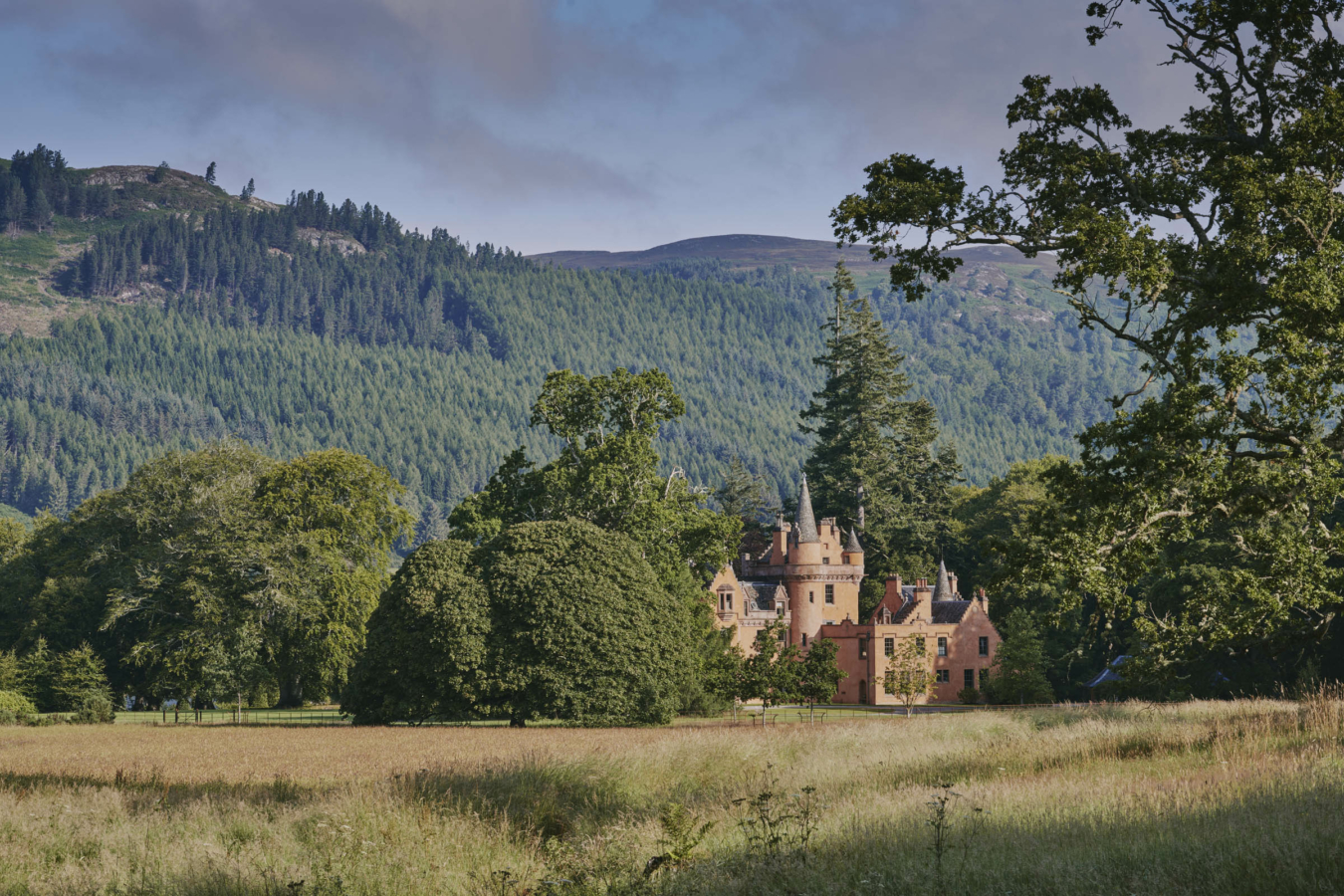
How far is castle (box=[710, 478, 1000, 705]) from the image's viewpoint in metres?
80.4

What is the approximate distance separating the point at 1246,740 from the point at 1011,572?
4885 mm

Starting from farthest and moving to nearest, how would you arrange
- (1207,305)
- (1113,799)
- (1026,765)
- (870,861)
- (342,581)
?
1. (342,581)
2. (1026,765)
3. (1207,305)
4. (1113,799)
5. (870,861)

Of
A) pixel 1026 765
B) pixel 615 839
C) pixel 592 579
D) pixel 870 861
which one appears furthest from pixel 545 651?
pixel 870 861

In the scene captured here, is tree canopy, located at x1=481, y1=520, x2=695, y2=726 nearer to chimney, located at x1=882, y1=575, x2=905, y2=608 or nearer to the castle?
the castle

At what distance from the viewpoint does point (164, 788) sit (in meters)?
21.6

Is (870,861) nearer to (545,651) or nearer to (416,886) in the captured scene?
(416,886)

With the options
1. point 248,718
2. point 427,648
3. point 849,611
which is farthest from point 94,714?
point 849,611

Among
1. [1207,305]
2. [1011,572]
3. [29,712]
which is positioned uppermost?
[1207,305]

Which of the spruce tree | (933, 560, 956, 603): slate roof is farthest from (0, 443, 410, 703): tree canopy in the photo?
(933, 560, 956, 603): slate roof

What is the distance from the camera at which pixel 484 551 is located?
52.2 m

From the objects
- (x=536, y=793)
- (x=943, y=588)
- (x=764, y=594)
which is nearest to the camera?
(x=536, y=793)

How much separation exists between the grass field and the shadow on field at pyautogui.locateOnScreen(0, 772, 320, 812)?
0.32ft

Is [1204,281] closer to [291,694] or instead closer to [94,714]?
[94,714]

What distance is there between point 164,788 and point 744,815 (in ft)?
35.2
